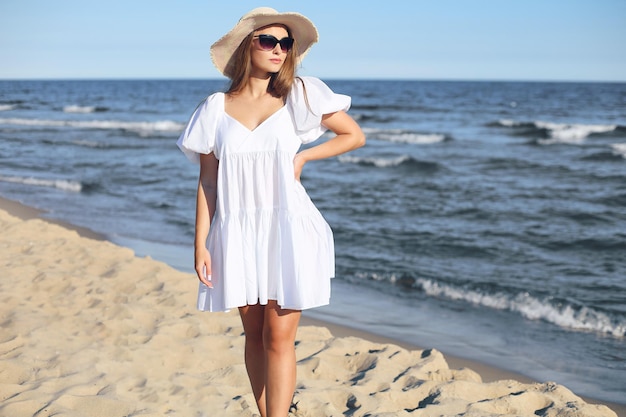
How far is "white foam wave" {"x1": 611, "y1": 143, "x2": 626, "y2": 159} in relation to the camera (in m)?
19.6

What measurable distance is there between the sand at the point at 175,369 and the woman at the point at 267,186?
1.05 meters

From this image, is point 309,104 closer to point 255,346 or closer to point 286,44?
point 286,44

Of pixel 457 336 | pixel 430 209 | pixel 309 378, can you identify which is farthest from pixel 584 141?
pixel 309 378

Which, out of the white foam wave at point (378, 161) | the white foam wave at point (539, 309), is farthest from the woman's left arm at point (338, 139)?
the white foam wave at point (378, 161)

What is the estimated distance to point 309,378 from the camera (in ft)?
13.9

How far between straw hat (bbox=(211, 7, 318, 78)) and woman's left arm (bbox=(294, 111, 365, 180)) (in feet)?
1.08

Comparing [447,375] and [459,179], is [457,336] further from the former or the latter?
[459,179]

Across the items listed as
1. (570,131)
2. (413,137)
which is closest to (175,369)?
(413,137)

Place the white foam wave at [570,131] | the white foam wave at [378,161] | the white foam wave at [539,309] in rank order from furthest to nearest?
the white foam wave at [570,131]
the white foam wave at [378,161]
the white foam wave at [539,309]

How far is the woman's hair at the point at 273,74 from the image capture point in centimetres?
290

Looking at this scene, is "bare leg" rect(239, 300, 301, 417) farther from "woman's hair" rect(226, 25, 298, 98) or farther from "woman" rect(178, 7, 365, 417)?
"woman's hair" rect(226, 25, 298, 98)

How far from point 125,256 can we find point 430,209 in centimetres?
606

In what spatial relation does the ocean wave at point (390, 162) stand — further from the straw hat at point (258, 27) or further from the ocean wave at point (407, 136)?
the straw hat at point (258, 27)

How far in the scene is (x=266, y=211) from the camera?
2.82 m
